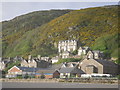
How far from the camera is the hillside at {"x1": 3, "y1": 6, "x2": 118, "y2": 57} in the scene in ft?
351

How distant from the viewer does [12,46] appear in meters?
123

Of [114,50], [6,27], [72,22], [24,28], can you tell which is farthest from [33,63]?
[6,27]

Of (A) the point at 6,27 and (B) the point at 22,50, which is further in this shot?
(A) the point at 6,27

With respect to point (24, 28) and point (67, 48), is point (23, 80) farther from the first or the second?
point (24, 28)

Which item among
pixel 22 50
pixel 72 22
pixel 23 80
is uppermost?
pixel 72 22

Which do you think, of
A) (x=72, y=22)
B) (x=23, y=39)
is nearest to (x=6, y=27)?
(x=23, y=39)

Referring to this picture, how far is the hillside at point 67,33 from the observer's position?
351 ft

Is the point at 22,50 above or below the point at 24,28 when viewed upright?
below

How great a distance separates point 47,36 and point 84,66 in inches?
2304

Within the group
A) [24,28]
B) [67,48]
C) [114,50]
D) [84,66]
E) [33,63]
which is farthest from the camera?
[24,28]

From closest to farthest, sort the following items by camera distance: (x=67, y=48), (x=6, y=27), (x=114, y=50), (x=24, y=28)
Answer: (x=114, y=50) < (x=67, y=48) < (x=24, y=28) < (x=6, y=27)

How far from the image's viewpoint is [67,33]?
116 metres

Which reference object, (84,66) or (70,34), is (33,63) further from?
(70,34)

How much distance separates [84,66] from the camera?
61.3 metres
